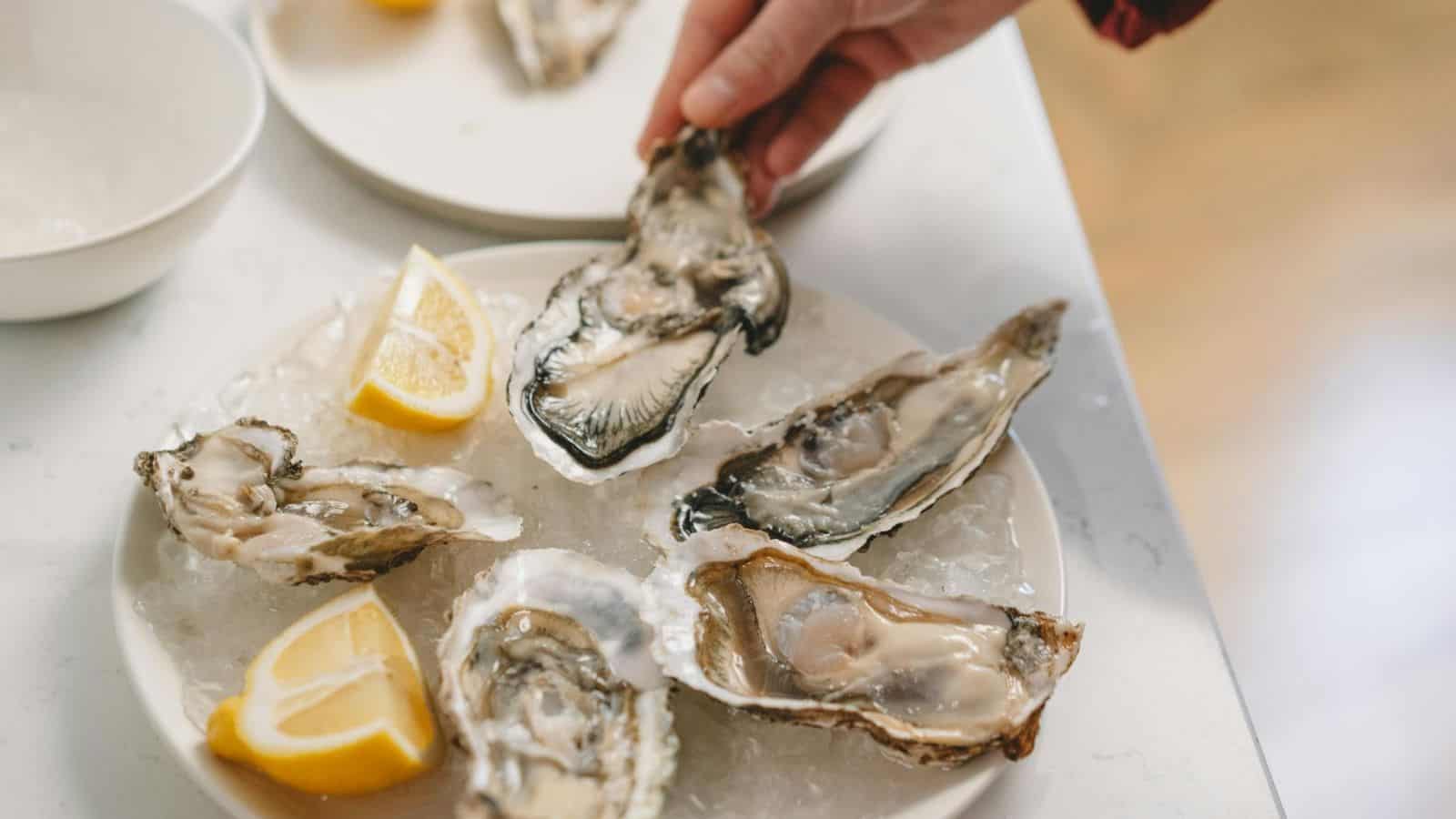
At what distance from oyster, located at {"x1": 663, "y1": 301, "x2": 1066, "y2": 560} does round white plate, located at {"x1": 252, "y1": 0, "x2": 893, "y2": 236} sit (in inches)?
15.4

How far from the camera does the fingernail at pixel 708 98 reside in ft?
4.35

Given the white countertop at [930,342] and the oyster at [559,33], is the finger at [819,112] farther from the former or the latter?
the oyster at [559,33]

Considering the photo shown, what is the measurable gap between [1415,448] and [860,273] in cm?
150

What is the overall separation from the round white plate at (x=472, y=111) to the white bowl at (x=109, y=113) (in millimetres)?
157

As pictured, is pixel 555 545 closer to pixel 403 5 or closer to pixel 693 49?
pixel 693 49

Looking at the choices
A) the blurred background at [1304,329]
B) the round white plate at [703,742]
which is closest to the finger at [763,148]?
the round white plate at [703,742]

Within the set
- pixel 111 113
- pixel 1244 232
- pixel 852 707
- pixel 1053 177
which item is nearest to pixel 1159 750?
pixel 852 707

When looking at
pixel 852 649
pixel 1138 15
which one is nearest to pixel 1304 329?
pixel 1138 15

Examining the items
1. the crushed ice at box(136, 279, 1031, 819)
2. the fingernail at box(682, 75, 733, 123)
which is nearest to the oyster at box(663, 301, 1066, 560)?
the crushed ice at box(136, 279, 1031, 819)

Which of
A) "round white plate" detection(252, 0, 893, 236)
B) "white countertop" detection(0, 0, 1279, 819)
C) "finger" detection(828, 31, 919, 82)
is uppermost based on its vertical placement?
"finger" detection(828, 31, 919, 82)

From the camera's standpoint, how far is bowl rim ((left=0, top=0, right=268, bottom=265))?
3.68 feet

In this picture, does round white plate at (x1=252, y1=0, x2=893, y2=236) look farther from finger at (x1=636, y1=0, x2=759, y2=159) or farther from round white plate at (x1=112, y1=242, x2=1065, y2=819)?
round white plate at (x1=112, y1=242, x2=1065, y2=819)

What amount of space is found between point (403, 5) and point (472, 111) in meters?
0.21

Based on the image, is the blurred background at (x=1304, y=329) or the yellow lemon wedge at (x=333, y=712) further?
the blurred background at (x=1304, y=329)
